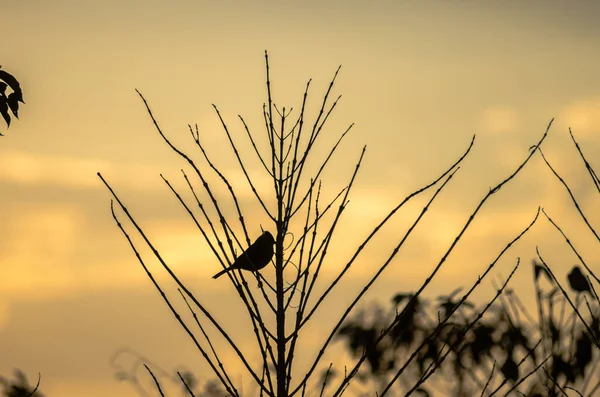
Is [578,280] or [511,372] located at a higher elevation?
[578,280]

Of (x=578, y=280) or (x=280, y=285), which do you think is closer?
(x=280, y=285)

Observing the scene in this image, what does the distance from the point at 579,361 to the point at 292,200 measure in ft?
14.3

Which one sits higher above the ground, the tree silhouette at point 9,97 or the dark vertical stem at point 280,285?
the tree silhouette at point 9,97

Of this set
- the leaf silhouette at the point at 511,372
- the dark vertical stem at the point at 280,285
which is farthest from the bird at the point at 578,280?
the dark vertical stem at the point at 280,285

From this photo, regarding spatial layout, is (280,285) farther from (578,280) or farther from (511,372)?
(578,280)

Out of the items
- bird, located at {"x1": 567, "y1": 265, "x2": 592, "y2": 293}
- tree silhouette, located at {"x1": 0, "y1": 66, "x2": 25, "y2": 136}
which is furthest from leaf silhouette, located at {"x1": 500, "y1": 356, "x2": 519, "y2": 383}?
tree silhouette, located at {"x1": 0, "y1": 66, "x2": 25, "y2": 136}

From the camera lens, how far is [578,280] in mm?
5520

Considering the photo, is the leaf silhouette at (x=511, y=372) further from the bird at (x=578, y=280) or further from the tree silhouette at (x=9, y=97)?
the tree silhouette at (x=9, y=97)

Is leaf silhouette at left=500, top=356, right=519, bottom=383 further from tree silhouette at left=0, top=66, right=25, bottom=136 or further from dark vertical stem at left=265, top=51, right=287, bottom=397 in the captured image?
tree silhouette at left=0, top=66, right=25, bottom=136

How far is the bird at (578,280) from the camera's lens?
532 cm

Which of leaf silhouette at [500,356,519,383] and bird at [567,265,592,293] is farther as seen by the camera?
bird at [567,265,592,293]

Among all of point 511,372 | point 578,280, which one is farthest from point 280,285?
point 578,280

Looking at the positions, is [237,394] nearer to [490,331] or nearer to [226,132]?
[226,132]

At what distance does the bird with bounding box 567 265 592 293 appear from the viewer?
532cm
